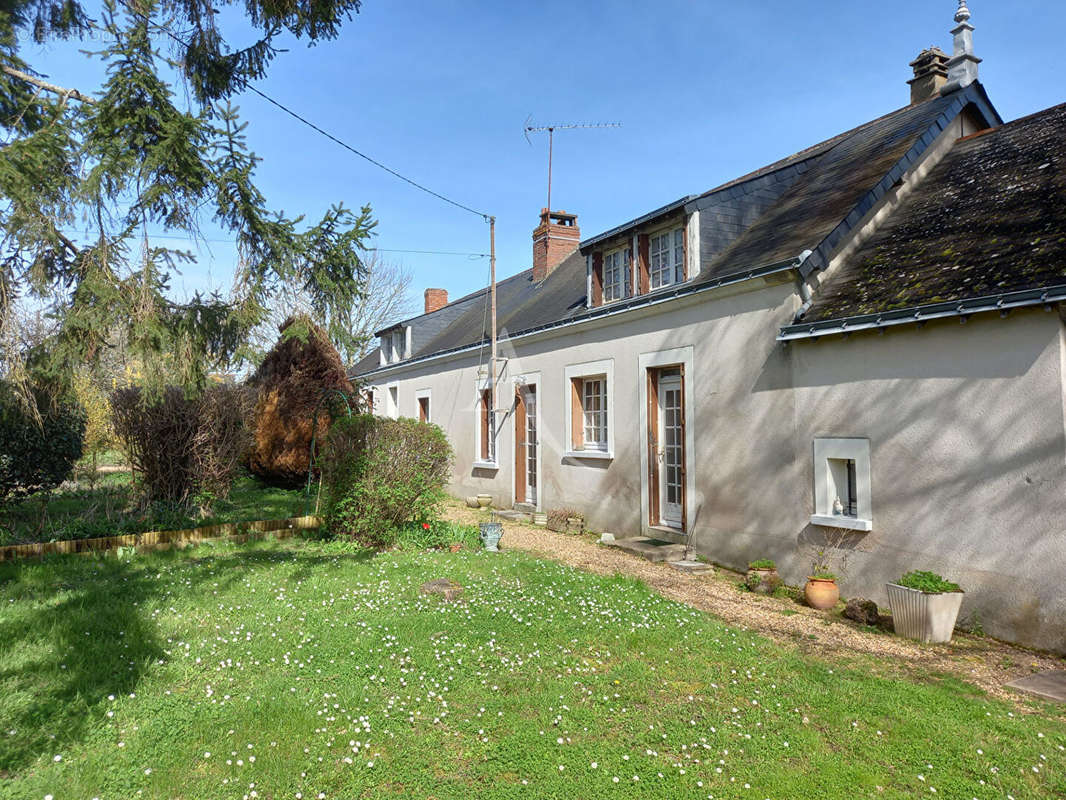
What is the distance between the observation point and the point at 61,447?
437 inches

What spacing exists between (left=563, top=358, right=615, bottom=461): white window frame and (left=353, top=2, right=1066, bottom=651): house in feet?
0.16

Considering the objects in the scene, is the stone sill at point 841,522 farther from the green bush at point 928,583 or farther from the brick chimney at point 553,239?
the brick chimney at point 553,239

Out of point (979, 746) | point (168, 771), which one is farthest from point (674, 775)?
point (168, 771)

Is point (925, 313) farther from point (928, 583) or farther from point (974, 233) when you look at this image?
point (928, 583)

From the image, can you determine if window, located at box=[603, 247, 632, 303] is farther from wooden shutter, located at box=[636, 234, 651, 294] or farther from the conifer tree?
the conifer tree

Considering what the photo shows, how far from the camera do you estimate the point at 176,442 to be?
10023mm

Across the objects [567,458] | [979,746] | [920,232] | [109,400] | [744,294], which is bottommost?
[979,746]

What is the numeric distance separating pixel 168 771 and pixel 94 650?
200 centimetres

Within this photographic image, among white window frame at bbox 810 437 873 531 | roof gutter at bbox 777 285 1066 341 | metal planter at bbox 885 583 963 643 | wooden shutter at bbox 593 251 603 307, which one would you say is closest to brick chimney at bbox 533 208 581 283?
wooden shutter at bbox 593 251 603 307

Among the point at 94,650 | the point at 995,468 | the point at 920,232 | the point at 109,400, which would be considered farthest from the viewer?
the point at 109,400

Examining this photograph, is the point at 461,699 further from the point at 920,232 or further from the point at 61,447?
the point at 61,447

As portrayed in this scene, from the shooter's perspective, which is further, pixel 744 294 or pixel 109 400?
pixel 109 400

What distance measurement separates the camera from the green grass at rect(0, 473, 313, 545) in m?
8.78

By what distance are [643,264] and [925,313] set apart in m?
5.33
